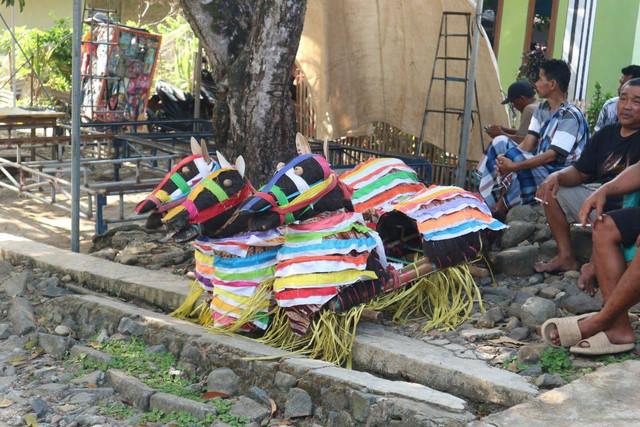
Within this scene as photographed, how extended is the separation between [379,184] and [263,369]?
5.47ft

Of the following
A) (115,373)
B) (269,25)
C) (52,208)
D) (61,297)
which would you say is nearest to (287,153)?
(269,25)

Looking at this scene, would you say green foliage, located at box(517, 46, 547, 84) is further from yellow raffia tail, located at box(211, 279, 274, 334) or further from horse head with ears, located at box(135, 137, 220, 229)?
yellow raffia tail, located at box(211, 279, 274, 334)

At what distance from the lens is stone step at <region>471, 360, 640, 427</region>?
3225 millimetres

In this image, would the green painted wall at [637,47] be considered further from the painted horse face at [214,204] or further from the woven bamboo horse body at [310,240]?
the painted horse face at [214,204]

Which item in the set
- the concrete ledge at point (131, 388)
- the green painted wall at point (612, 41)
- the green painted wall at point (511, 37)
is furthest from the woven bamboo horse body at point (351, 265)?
the green painted wall at point (612, 41)

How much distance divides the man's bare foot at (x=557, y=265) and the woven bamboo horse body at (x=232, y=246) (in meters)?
1.89

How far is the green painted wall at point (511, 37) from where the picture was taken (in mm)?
11219

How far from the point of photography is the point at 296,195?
436cm

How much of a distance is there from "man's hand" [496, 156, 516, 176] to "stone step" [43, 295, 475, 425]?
2433 mm

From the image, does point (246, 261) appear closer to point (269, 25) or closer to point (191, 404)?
point (191, 404)

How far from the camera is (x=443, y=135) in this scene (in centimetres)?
900

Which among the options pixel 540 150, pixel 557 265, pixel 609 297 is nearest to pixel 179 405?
pixel 609 297

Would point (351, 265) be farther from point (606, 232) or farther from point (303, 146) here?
point (606, 232)

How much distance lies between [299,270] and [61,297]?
2161 mm
